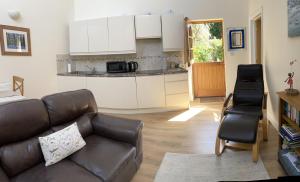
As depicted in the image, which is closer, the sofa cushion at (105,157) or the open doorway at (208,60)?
the sofa cushion at (105,157)

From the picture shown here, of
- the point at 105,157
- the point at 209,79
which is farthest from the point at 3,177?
the point at 209,79

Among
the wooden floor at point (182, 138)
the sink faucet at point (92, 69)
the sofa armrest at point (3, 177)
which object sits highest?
the sink faucet at point (92, 69)

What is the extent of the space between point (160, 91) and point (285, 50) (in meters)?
2.44

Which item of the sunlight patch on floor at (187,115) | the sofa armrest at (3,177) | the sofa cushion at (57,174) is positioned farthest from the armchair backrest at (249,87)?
the sofa armrest at (3,177)

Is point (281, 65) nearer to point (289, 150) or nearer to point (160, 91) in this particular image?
point (289, 150)

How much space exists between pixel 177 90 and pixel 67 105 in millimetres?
3008

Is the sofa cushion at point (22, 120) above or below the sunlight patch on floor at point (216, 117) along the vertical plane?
above

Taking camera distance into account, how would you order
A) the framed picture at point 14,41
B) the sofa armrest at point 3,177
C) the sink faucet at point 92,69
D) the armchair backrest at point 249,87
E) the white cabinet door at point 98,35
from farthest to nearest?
the sink faucet at point 92,69
the white cabinet door at point 98,35
the framed picture at point 14,41
the armchair backrest at point 249,87
the sofa armrest at point 3,177

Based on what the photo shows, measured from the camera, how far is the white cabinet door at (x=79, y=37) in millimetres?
5668

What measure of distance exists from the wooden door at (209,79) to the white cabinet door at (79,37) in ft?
9.34

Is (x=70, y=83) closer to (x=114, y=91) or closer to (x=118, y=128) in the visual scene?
(x=114, y=91)

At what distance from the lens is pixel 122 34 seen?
533 cm

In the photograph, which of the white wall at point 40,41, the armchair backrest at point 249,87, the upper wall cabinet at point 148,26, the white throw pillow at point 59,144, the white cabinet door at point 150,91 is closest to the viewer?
the white throw pillow at point 59,144

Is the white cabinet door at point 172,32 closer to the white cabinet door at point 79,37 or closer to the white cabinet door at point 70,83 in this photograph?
the white cabinet door at point 79,37
